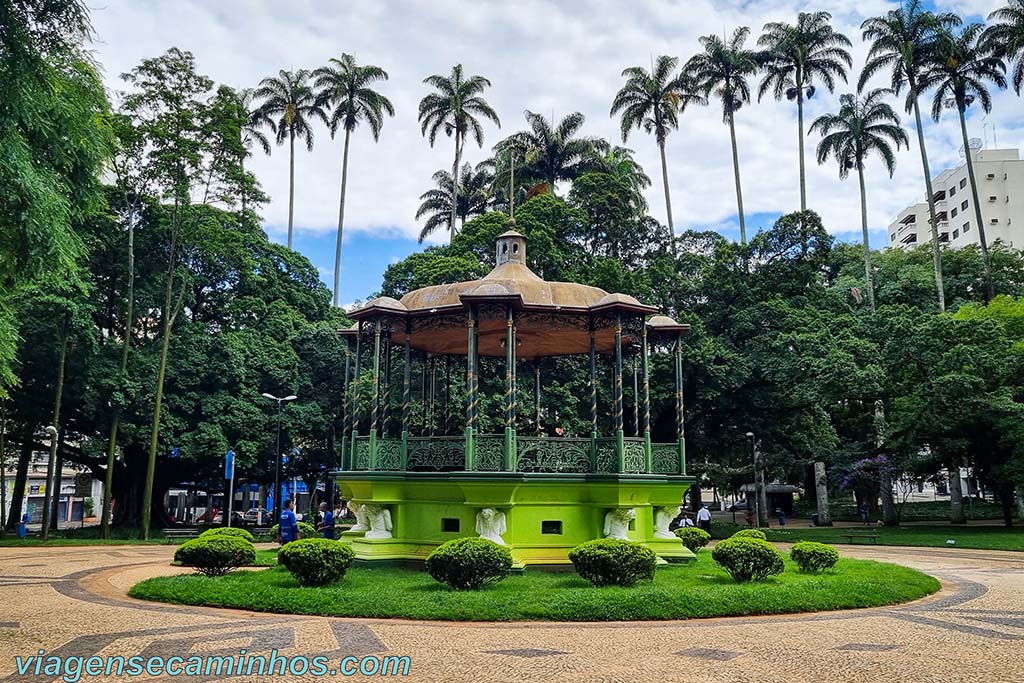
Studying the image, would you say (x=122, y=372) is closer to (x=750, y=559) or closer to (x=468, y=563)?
(x=468, y=563)

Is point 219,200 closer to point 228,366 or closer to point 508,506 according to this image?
point 228,366

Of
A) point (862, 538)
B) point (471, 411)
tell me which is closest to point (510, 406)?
point (471, 411)

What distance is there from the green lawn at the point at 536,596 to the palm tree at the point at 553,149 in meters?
34.3

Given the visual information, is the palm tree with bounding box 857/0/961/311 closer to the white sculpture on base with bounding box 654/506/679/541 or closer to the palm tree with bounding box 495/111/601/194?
the palm tree with bounding box 495/111/601/194

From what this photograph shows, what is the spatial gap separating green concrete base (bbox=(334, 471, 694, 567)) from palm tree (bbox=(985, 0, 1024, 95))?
31.5 metres

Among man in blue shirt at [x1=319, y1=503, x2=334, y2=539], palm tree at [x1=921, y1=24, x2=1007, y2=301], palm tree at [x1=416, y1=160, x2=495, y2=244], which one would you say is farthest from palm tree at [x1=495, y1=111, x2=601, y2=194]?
man in blue shirt at [x1=319, y1=503, x2=334, y2=539]

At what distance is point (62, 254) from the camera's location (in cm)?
1138

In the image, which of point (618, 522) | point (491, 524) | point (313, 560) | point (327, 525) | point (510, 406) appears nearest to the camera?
point (313, 560)

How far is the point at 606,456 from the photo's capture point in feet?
52.3

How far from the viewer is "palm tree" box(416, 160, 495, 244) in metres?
49.9

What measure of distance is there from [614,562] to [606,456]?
12.3ft

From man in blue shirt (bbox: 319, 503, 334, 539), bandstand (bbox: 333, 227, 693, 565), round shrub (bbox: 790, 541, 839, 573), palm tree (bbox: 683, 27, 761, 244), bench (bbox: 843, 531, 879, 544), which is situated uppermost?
palm tree (bbox: 683, 27, 761, 244)

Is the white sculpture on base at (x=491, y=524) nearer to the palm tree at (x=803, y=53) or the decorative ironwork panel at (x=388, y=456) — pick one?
the decorative ironwork panel at (x=388, y=456)

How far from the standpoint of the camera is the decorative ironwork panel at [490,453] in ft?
49.6
